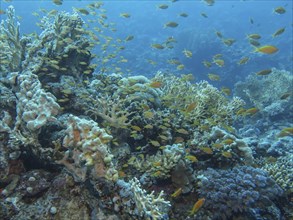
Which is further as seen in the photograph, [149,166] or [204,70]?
[204,70]

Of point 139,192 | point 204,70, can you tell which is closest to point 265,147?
point 139,192

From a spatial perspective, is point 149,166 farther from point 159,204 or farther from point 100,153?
point 100,153

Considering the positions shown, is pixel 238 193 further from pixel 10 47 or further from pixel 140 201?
pixel 10 47

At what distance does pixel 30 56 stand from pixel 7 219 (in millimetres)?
4573

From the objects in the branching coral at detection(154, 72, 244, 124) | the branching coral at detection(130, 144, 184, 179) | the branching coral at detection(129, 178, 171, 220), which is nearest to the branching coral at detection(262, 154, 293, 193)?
the branching coral at detection(154, 72, 244, 124)

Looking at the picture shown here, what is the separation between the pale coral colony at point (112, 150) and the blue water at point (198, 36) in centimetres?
339

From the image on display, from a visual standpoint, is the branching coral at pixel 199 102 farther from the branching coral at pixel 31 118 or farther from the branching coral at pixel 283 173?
the branching coral at pixel 31 118

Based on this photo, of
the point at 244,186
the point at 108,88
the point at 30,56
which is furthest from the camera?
the point at 108,88

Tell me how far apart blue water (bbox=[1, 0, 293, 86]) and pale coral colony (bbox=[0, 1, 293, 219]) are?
11.1 ft

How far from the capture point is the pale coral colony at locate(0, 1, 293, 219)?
3885 millimetres

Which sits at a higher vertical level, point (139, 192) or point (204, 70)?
point (204, 70)

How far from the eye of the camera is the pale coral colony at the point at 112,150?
3885mm

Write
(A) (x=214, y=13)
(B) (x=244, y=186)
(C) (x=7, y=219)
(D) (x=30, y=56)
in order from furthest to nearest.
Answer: (A) (x=214, y=13) < (D) (x=30, y=56) < (B) (x=244, y=186) < (C) (x=7, y=219)

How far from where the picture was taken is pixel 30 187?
3.94m
